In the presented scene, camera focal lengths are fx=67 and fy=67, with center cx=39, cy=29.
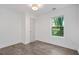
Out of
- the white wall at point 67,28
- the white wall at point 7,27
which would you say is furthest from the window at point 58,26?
the white wall at point 7,27

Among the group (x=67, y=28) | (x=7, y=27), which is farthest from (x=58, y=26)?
(x=7, y=27)

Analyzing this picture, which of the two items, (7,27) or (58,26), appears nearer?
(7,27)

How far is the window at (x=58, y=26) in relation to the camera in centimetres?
243

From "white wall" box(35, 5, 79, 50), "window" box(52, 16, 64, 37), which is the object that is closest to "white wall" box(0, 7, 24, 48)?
"white wall" box(35, 5, 79, 50)

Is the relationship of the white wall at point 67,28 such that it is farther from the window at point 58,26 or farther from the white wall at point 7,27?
the white wall at point 7,27

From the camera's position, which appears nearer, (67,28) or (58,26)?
(67,28)

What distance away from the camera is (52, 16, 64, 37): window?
2.43 m

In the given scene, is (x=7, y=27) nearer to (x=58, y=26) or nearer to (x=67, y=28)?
(x=58, y=26)

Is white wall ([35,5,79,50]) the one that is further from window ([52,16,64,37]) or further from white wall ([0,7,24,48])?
white wall ([0,7,24,48])

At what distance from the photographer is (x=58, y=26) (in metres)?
2.52
